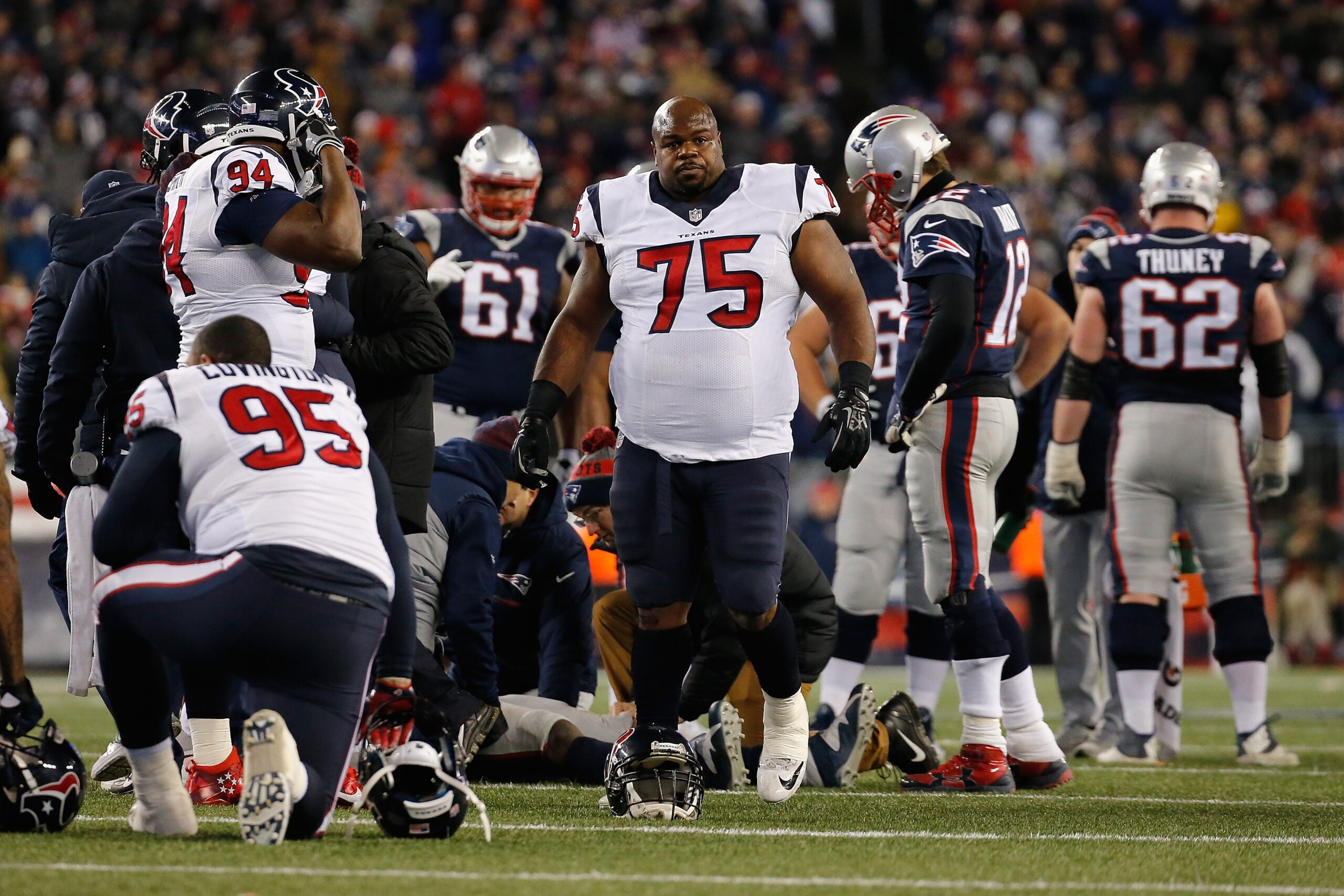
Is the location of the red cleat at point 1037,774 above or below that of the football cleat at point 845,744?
below

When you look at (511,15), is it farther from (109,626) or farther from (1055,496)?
(109,626)

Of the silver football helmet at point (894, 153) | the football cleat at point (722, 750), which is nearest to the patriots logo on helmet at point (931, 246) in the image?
the silver football helmet at point (894, 153)

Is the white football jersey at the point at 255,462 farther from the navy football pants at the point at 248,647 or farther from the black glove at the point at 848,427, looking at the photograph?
the black glove at the point at 848,427

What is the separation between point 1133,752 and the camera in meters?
6.62

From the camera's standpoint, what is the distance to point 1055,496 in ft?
22.1

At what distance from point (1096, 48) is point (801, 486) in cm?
863

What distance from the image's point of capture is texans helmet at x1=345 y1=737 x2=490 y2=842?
154 inches

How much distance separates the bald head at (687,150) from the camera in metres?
4.65

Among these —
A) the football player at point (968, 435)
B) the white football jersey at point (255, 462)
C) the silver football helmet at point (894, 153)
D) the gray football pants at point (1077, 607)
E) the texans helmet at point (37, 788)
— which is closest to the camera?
the white football jersey at point (255, 462)

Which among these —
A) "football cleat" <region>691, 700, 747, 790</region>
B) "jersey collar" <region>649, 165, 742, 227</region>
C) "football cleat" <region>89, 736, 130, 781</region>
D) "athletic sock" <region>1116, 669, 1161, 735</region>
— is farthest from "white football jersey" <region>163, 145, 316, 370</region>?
"athletic sock" <region>1116, 669, 1161, 735</region>

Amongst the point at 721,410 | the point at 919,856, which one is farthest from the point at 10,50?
the point at 919,856

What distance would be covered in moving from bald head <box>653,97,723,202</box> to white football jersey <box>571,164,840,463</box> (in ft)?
0.12

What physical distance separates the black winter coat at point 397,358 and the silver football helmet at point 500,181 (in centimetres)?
165

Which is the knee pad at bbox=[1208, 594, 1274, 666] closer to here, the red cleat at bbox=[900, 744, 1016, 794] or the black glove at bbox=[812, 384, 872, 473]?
the red cleat at bbox=[900, 744, 1016, 794]
